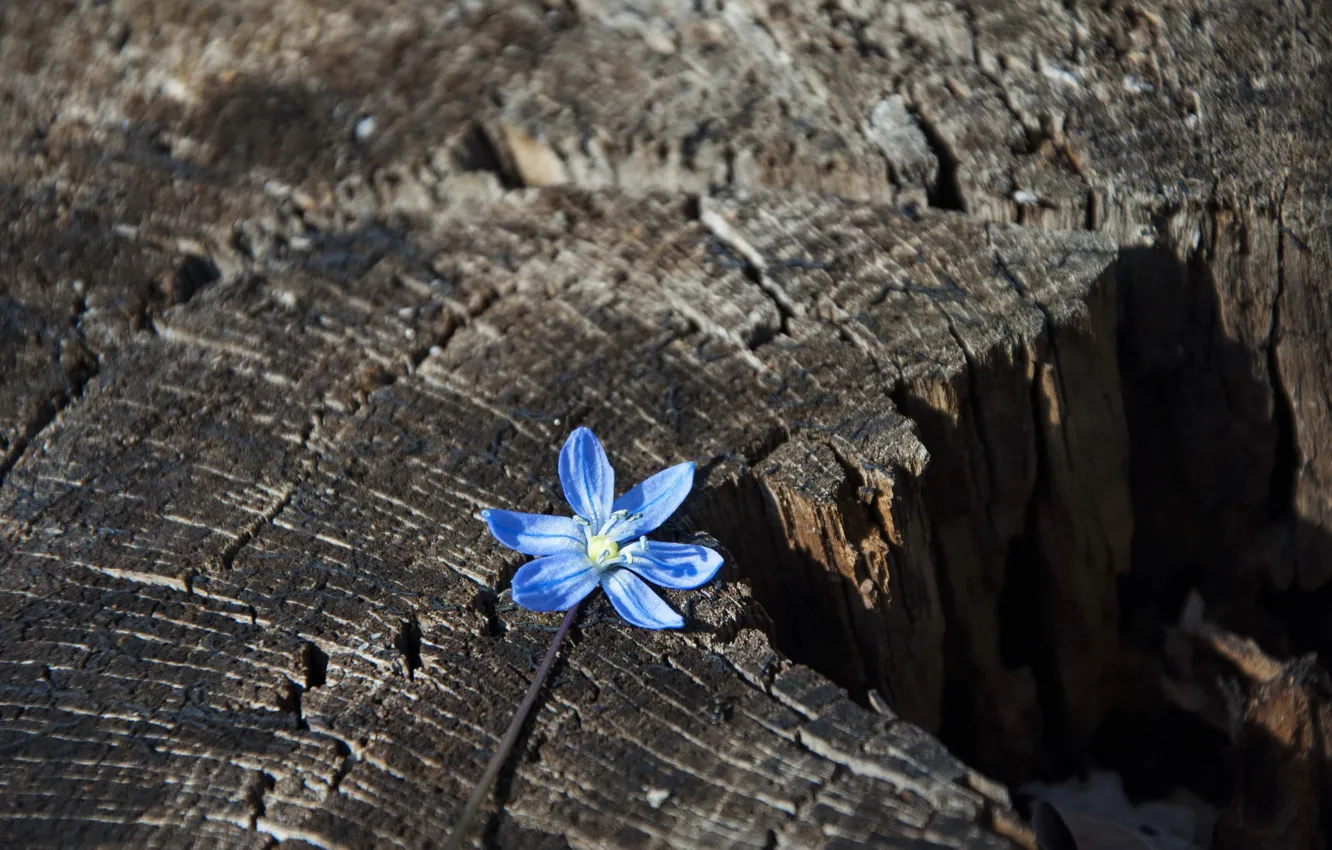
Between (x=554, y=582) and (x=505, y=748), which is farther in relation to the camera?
(x=554, y=582)

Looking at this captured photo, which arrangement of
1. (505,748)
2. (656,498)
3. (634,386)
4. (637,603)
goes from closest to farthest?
(505,748)
(637,603)
(656,498)
(634,386)

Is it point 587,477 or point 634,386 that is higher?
point 634,386

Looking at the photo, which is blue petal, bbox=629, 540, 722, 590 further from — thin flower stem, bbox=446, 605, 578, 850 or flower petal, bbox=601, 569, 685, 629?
thin flower stem, bbox=446, 605, 578, 850

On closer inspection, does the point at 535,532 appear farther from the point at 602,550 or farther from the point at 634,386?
the point at 634,386

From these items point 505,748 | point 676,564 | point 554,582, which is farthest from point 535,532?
point 505,748

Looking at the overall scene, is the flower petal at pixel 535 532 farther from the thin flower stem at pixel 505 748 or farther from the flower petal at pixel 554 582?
the thin flower stem at pixel 505 748

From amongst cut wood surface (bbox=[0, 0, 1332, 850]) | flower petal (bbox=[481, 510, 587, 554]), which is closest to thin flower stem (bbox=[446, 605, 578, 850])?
cut wood surface (bbox=[0, 0, 1332, 850])

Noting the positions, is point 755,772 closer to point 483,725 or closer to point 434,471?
point 483,725
